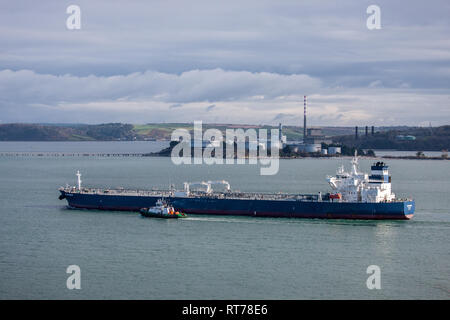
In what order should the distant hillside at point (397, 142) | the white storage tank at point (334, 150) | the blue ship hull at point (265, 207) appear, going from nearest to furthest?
the blue ship hull at point (265, 207)
the white storage tank at point (334, 150)
the distant hillside at point (397, 142)

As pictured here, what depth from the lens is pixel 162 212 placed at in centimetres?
4312

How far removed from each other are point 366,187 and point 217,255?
15.4 meters

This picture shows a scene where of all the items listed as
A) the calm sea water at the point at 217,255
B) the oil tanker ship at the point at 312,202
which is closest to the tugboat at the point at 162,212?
the calm sea water at the point at 217,255

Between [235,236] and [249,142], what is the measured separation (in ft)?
347

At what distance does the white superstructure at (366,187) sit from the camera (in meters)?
43.2

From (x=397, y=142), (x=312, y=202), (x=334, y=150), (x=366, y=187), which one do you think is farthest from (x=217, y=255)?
(x=397, y=142)

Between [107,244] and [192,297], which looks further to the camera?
[107,244]

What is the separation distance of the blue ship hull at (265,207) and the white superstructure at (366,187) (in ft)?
3.46

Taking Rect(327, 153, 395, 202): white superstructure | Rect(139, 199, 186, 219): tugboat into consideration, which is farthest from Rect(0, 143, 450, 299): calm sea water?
Rect(327, 153, 395, 202): white superstructure

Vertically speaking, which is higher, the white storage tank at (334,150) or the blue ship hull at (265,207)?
the white storage tank at (334,150)

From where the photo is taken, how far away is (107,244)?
113 feet

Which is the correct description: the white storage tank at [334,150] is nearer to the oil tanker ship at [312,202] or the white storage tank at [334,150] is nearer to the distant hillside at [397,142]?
the distant hillside at [397,142]
